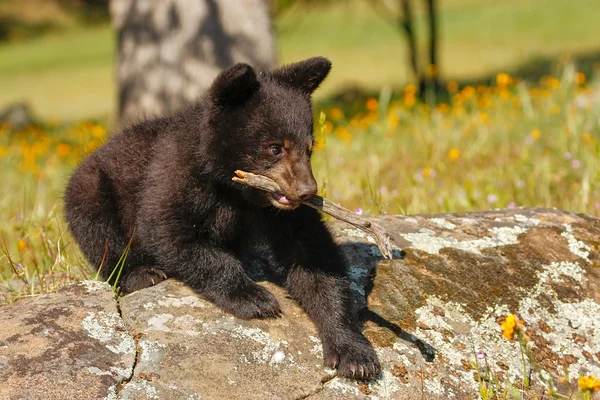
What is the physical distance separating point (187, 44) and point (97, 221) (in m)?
5.08

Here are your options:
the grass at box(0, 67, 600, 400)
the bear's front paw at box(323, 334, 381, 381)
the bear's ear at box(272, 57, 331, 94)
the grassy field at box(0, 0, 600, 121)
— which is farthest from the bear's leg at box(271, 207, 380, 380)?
the grassy field at box(0, 0, 600, 121)

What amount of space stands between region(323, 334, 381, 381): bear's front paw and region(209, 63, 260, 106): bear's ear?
1.23 m

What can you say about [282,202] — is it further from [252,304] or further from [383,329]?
[383,329]

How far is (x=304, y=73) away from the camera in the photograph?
392 centimetres

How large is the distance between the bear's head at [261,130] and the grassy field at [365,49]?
12.8m

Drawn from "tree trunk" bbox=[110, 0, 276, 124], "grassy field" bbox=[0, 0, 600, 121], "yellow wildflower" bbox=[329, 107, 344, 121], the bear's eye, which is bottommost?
the bear's eye

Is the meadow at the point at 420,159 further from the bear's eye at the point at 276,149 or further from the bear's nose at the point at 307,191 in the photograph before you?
the bear's nose at the point at 307,191

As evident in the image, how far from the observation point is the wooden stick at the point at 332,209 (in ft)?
10.6

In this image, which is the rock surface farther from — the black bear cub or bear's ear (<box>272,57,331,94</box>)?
bear's ear (<box>272,57,331,94</box>)

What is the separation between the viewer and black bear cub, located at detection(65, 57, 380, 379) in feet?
11.4

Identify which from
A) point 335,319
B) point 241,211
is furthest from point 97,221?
point 335,319

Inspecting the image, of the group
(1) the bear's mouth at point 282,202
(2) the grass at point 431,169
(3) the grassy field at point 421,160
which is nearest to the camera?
(1) the bear's mouth at point 282,202

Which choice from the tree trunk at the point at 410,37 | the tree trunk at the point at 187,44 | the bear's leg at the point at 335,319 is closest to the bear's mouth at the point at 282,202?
the bear's leg at the point at 335,319

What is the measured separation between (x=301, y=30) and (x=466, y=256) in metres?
37.5
